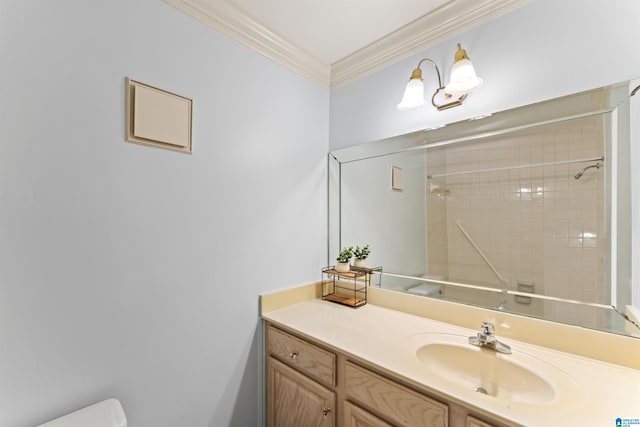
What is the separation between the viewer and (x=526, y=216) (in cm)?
118

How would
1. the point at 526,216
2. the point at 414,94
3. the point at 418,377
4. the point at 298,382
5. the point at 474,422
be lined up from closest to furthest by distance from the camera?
the point at 474,422, the point at 418,377, the point at 526,216, the point at 298,382, the point at 414,94

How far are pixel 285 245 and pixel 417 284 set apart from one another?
0.79m

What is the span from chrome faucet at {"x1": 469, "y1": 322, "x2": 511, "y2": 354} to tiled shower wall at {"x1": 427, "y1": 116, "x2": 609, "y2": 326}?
0.57 feet

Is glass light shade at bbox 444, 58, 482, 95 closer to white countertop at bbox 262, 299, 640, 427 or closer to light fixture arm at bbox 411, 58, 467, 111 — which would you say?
light fixture arm at bbox 411, 58, 467, 111

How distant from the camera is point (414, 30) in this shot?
1456 mm

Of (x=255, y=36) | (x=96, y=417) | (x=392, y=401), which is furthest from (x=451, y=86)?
(x=96, y=417)

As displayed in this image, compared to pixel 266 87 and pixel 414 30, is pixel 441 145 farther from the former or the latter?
pixel 266 87

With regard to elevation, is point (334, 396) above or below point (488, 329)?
below

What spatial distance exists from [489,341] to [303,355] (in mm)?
790

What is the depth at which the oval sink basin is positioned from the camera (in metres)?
0.89

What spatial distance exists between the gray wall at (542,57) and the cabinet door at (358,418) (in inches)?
39.6

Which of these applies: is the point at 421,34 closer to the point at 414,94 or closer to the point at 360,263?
the point at 414,94

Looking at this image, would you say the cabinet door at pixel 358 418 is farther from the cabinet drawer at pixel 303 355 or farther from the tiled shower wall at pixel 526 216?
the tiled shower wall at pixel 526 216

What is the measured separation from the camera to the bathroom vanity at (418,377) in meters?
0.78
